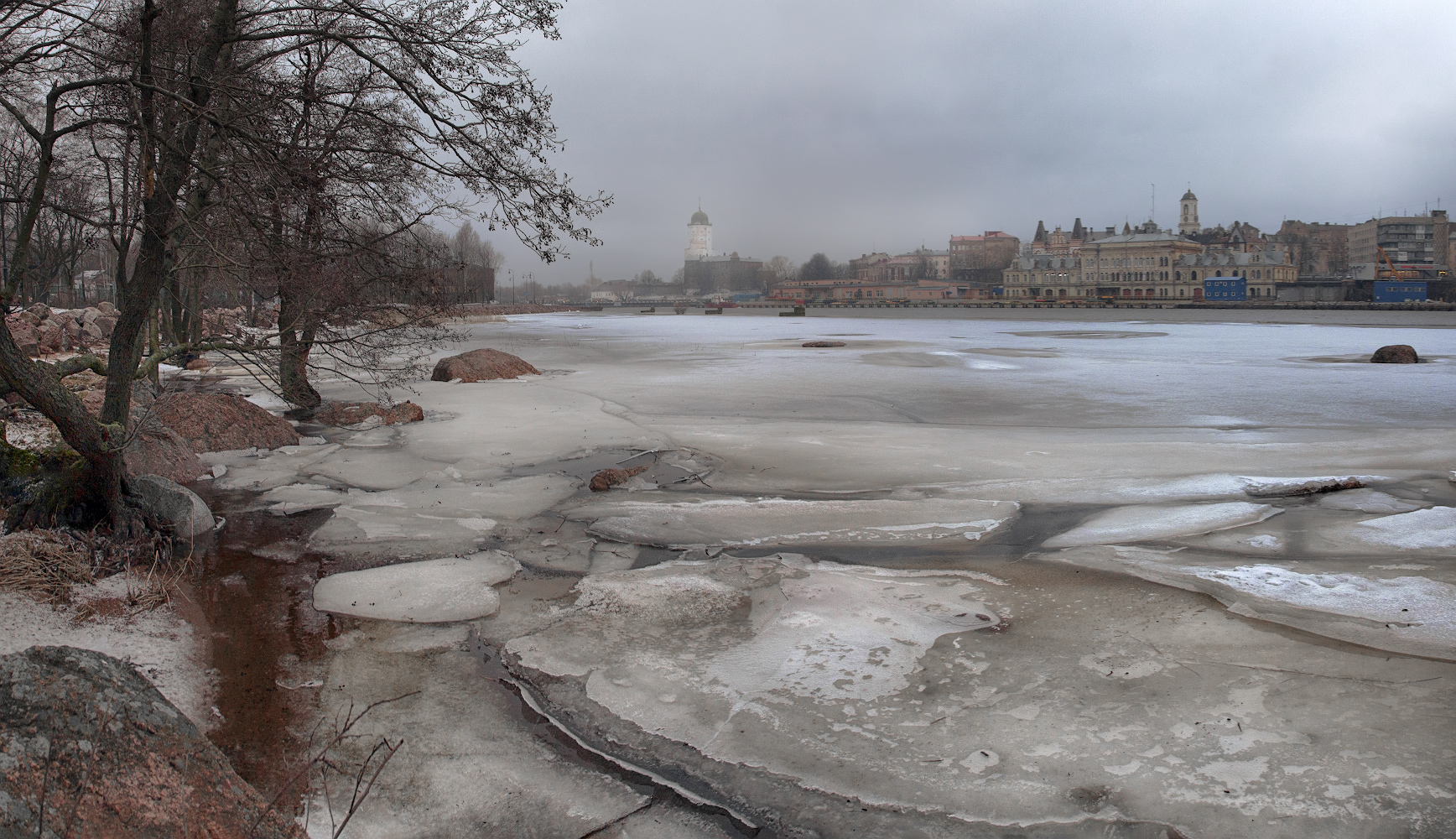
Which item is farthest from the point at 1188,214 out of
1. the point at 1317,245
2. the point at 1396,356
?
the point at 1396,356

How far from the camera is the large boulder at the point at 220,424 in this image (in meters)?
10.1

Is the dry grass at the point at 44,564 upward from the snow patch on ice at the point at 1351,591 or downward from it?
upward

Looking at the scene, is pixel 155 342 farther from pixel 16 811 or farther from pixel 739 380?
pixel 16 811

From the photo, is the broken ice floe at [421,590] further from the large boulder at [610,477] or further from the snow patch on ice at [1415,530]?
the snow patch on ice at [1415,530]

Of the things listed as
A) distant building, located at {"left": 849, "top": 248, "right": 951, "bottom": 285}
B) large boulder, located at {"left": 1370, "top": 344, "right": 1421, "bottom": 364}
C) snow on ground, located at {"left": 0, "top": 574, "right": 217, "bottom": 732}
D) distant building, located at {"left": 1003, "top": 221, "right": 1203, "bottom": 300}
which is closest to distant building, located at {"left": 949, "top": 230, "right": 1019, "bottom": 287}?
distant building, located at {"left": 849, "top": 248, "right": 951, "bottom": 285}

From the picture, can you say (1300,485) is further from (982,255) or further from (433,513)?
(982,255)

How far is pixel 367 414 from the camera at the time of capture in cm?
1248

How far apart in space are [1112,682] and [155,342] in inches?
670

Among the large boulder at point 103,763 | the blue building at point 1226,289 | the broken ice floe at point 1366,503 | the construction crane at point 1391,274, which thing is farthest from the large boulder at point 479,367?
the construction crane at point 1391,274

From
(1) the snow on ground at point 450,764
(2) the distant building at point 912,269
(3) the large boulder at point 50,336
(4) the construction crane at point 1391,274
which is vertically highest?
(2) the distant building at point 912,269

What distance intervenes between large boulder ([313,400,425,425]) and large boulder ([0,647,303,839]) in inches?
396

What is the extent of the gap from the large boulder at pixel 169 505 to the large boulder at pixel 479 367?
10.7 meters

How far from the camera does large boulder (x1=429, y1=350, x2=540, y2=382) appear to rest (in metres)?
17.5

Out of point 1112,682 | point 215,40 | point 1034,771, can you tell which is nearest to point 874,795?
point 1034,771
